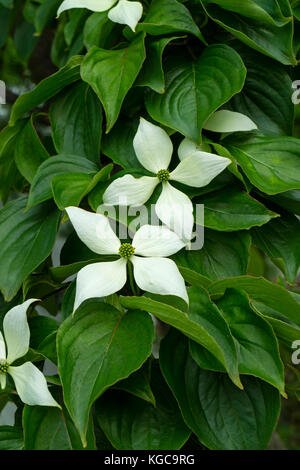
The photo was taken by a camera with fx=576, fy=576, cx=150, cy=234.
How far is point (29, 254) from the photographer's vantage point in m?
0.67

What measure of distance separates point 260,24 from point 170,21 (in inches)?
4.8

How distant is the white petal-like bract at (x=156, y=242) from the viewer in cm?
57

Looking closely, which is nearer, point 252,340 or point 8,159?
point 252,340

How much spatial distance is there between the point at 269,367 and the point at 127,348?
Result: 14 cm

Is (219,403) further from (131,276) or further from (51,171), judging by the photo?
(51,171)

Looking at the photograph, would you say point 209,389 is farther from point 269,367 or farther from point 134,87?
point 134,87

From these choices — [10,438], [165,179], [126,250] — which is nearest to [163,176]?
[165,179]

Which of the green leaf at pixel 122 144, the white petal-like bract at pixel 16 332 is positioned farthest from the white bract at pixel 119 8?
the white petal-like bract at pixel 16 332

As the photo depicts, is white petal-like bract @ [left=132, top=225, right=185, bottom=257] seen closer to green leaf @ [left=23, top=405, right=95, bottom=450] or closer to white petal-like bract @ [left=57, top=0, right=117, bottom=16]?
green leaf @ [left=23, top=405, right=95, bottom=450]

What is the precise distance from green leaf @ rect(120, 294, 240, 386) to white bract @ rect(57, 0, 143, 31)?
312 mm

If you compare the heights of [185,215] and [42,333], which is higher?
[185,215]

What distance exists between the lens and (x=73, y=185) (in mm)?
651
